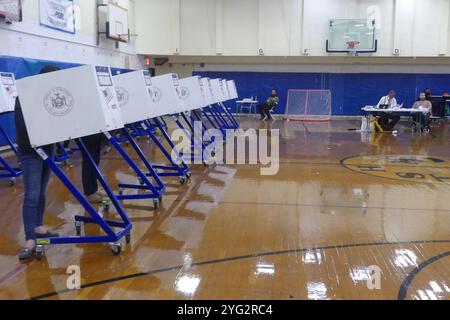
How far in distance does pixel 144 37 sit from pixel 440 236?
1764cm

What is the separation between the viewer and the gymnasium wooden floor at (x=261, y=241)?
347 cm

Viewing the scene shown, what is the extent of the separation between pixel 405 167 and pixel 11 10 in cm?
879

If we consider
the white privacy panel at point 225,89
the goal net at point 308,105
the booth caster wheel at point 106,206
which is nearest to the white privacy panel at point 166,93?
the booth caster wheel at point 106,206

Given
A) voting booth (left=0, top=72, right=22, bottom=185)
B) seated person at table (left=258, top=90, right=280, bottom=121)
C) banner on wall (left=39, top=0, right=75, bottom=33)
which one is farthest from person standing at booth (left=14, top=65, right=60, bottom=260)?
seated person at table (left=258, top=90, right=280, bottom=121)

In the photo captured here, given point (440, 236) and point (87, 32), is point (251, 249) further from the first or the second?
point (87, 32)

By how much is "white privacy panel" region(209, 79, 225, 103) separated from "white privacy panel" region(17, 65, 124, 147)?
7526 mm

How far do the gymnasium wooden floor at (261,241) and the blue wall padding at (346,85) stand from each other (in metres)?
14.0

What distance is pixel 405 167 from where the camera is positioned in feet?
28.3

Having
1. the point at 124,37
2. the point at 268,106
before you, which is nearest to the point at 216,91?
the point at 124,37

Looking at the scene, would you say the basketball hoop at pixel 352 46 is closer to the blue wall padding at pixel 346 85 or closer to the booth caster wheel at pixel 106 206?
the blue wall padding at pixel 346 85

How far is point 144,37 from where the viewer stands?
20344mm

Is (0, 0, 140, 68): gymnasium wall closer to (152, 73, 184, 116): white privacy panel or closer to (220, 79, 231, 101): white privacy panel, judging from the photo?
(220, 79, 231, 101): white privacy panel

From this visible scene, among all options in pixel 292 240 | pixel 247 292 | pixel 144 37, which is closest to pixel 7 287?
pixel 247 292

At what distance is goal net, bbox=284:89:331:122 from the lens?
2077 cm
